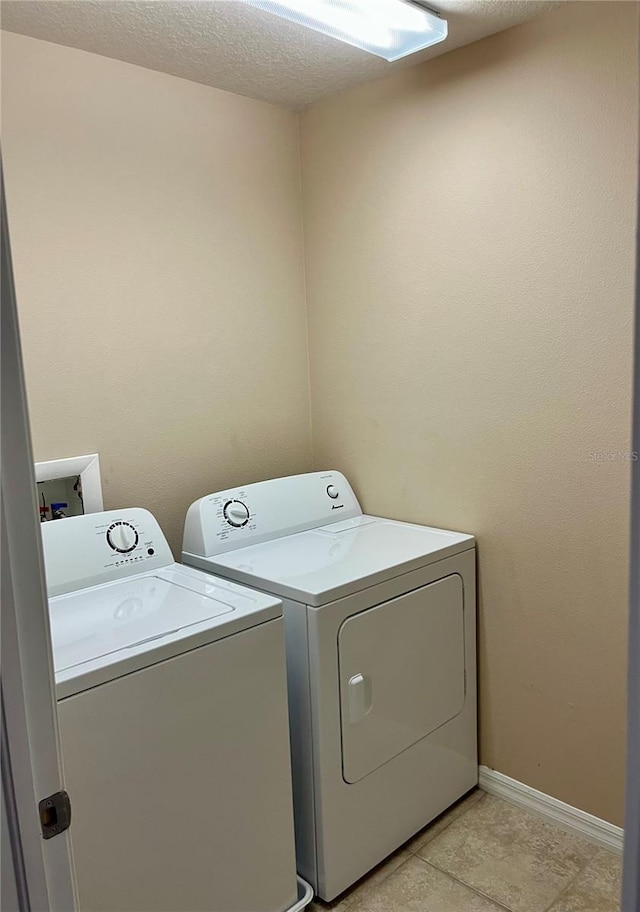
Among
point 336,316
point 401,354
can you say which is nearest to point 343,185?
point 336,316

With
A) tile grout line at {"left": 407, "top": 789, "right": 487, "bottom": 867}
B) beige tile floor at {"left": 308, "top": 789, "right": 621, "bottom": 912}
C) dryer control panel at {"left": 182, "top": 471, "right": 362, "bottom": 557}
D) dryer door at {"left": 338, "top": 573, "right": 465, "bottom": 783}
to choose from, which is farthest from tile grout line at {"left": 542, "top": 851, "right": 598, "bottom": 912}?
dryer control panel at {"left": 182, "top": 471, "right": 362, "bottom": 557}

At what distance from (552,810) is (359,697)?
2.58 ft

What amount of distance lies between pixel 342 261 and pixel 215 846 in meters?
1.84

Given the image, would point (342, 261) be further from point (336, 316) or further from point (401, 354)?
point (401, 354)

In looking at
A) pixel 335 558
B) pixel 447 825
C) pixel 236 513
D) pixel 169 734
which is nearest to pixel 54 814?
pixel 169 734

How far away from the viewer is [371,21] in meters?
1.75

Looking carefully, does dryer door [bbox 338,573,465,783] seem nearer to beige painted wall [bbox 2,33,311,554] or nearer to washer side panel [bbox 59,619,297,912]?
washer side panel [bbox 59,619,297,912]

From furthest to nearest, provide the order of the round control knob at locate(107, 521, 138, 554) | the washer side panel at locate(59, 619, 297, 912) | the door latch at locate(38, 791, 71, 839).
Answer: the round control knob at locate(107, 521, 138, 554), the washer side panel at locate(59, 619, 297, 912), the door latch at locate(38, 791, 71, 839)

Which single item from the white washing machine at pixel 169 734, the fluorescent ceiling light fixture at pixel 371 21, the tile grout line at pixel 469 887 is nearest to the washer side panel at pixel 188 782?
the white washing machine at pixel 169 734

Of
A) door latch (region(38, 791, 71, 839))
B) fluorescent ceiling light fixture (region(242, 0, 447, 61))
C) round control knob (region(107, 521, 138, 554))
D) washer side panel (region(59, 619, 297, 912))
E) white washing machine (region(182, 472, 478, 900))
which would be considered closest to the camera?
door latch (region(38, 791, 71, 839))

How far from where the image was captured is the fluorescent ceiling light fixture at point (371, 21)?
1.66 meters

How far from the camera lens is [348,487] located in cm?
254

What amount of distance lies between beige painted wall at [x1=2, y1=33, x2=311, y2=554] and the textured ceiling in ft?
0.28

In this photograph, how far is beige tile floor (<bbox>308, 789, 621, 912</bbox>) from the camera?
1.84m
